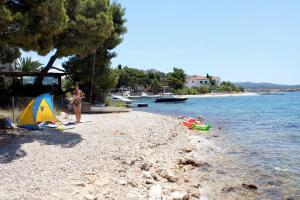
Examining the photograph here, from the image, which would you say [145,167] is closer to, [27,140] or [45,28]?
[27,140]

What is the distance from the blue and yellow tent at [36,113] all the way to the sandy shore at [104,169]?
46.0 inches

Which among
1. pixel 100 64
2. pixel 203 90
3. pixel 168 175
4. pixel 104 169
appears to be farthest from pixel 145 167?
pixel 203 90

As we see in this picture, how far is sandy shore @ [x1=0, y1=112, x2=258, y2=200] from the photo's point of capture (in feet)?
23.0

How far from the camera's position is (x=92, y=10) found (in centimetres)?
1822

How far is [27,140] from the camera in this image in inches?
425

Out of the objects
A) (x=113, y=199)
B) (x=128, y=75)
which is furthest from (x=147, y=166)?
(x=128, y=75)

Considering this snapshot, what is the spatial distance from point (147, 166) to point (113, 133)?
13.0 ft

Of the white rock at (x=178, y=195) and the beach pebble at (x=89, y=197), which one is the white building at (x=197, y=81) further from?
the beach pebble at (x=89, y=197)

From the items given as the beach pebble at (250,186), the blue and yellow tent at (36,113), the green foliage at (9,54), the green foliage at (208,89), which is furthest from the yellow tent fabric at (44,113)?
the green foliage at (208,89)

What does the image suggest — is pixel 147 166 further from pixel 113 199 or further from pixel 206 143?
pixel 206 143

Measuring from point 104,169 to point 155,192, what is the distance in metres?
1.49

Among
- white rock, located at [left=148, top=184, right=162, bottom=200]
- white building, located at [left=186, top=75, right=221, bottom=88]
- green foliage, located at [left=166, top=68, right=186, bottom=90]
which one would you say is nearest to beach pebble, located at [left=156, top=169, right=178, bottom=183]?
white rock, located at [left=148, top=184, right=162, bottom=200]

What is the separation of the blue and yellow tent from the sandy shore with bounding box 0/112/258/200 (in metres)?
1.17

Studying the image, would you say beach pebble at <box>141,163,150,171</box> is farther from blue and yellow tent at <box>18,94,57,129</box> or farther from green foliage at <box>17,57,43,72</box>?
green foliage at <box>17,57,43,72</box>
